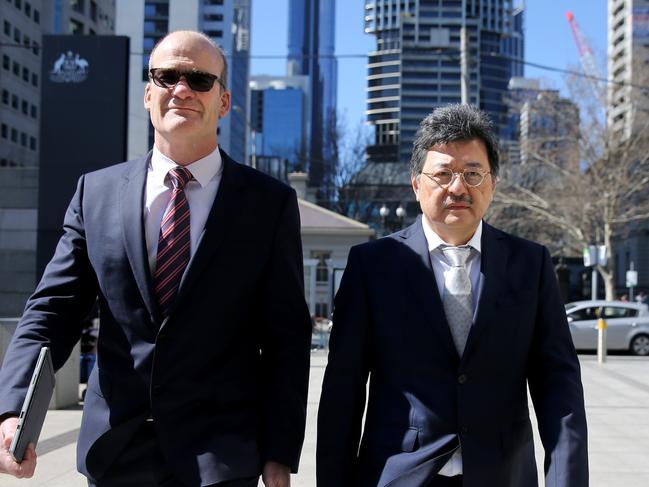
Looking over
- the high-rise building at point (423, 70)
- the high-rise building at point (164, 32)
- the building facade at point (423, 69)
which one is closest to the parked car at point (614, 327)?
the high-rise building at point (164, 32)

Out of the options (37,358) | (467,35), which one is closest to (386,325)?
(37,358)

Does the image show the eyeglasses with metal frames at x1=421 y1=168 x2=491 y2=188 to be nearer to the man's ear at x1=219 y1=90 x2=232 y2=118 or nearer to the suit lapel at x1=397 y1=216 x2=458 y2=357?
the suit lapel at x1=397 y1=216 x2=458 y2=357

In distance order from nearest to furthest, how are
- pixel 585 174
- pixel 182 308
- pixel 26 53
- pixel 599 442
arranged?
pixel 182 308, pixel 599 442, pixel 585 174, pixel 26 53

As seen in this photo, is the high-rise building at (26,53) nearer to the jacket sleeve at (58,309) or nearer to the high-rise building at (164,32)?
the high-rise building at (164,32)

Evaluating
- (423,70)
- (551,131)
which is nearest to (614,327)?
(551,131)

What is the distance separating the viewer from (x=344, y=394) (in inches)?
118

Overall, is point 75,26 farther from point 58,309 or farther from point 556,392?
point 556,392

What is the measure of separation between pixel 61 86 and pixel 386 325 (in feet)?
63.1

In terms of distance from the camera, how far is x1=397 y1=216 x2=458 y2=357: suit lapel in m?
2.88

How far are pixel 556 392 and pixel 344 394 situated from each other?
691 mm

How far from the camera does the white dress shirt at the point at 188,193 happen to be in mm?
2883

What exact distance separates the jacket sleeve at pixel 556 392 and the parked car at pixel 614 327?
18856mm

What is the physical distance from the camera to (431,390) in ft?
9.33

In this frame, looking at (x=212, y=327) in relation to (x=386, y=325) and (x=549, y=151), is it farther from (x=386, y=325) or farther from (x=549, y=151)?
(x=549, y=151)
